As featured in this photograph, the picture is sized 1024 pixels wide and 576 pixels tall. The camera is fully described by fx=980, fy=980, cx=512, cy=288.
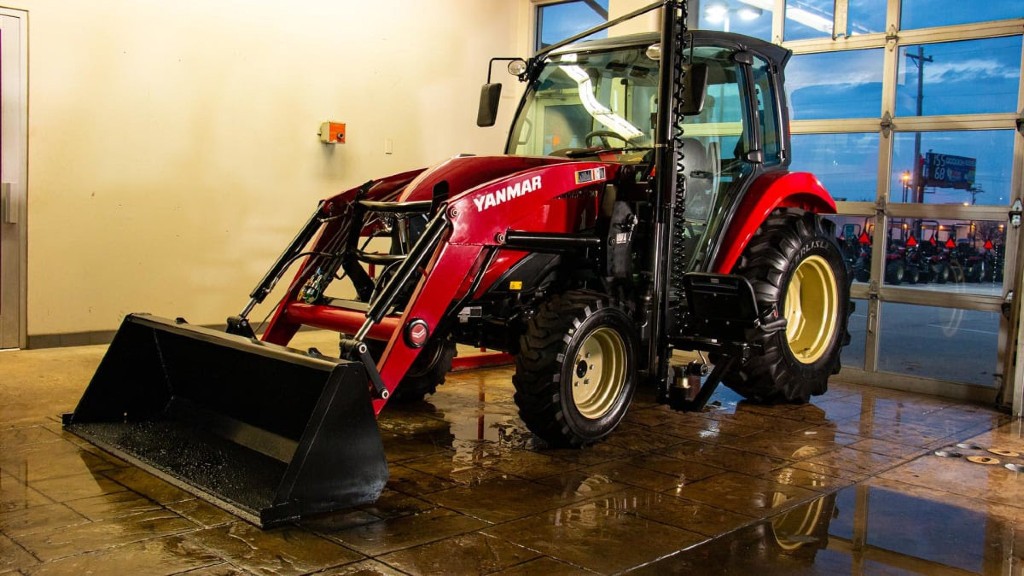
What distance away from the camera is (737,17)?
25.6 ft

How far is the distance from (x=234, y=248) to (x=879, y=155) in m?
4.97

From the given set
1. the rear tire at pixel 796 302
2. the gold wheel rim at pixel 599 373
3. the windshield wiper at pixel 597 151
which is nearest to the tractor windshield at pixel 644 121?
the windshield wiper at pixel 597 151

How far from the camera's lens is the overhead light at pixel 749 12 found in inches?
298

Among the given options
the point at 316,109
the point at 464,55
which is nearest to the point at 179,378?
the point at 316,109

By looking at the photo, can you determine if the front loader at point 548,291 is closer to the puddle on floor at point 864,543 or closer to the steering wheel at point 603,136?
the steering wheel at point 603,136

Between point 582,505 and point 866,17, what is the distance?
461 centimetres

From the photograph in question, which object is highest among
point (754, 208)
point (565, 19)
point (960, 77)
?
point (565, 19)

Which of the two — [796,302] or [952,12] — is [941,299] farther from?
[952,12]

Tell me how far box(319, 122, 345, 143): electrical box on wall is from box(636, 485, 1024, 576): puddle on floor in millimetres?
5658

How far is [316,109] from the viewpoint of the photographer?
330 inches

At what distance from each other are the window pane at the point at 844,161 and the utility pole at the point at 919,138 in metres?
0.25

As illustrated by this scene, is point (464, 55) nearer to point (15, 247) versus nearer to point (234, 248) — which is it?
point (234, 248)

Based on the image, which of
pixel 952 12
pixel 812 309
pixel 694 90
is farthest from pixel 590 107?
pixel 952 12

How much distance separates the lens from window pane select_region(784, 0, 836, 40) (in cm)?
702
